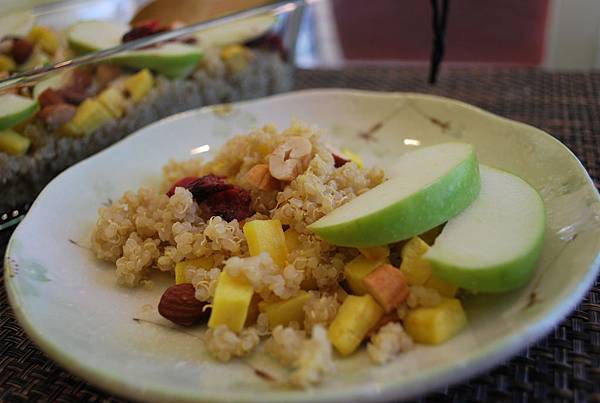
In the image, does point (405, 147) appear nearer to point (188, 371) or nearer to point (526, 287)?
point (526, 287)

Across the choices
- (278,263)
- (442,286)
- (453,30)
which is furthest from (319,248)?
(453,30)

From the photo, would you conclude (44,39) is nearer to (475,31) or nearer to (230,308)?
(230,308)

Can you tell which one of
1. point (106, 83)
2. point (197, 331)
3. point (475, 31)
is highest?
point (106, 83)

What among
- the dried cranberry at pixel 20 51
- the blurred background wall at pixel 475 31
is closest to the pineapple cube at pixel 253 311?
A: the dried cranberry at pixel 20 51

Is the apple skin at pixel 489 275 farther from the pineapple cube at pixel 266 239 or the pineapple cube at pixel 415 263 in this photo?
the pineapple cube at pixel 266 239

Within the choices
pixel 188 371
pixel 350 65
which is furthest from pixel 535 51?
pixel 188 371

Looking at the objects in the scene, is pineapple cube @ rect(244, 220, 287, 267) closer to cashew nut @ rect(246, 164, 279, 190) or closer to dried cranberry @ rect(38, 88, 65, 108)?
cashew nut @ rect(246, 164, 279, 190)

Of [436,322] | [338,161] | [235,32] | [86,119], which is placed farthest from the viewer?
[235,32]
